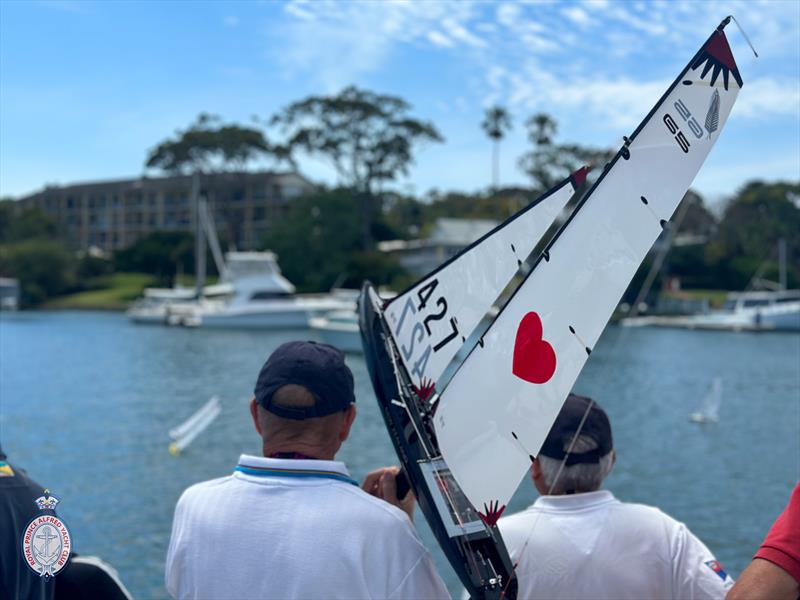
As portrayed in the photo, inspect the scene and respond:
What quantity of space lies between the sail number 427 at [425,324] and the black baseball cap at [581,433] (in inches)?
22.3

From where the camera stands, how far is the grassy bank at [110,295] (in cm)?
6475

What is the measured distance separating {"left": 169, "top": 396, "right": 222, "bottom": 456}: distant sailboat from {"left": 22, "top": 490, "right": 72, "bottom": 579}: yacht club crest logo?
42.9ft

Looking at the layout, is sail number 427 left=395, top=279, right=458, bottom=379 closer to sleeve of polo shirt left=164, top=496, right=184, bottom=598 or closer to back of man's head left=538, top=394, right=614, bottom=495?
back of man's head left=538, top=394, right=614, bottom=495

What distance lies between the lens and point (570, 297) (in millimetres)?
2279

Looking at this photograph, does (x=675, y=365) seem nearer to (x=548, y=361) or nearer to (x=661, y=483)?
(x=661, y=483)

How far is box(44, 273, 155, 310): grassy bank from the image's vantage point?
6475 centimetres

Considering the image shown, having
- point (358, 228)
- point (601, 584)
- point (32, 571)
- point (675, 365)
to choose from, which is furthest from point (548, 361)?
point (358, 228)

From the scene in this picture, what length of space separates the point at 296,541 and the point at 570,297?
3.04ft

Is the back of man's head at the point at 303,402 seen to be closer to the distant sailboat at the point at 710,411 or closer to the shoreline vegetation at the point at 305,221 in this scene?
the distant sailboat at the point at 710,411

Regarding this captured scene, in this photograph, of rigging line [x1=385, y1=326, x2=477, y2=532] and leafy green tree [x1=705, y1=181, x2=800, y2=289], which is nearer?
rigging line [x1=385, y1=326, x2=477, y2=532]

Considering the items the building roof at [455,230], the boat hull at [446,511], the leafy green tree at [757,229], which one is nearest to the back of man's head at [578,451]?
the boat hull at [446,511]

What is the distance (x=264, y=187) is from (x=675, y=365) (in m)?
54.2

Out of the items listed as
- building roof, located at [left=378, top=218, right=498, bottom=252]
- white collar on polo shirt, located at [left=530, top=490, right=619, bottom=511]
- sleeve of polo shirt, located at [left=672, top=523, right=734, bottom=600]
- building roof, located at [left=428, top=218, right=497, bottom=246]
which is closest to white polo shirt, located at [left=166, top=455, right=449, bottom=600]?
white collar on polo shirt, located at [left=530, top=490, right=619, bottom=511]

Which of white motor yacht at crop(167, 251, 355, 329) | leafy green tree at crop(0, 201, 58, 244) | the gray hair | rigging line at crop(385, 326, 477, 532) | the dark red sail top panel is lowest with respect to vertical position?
white motor yacht at crop(167, 251, 355, 329)
